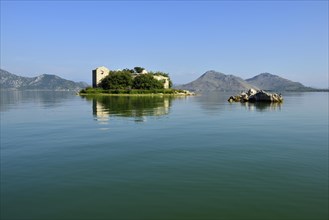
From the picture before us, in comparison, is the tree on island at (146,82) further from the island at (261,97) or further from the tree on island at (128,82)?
the island at (261,97)

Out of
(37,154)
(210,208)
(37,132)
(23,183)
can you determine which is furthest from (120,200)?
(37,132)

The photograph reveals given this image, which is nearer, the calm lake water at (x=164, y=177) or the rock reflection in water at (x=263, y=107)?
the calm lake water at (x=164, y=177)

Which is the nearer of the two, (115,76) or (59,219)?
(59,219)

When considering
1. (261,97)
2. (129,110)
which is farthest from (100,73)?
(129,110)

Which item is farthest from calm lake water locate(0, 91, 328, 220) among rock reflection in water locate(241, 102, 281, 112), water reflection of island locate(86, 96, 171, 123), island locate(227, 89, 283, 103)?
island locate(227, 89, 283, 103)

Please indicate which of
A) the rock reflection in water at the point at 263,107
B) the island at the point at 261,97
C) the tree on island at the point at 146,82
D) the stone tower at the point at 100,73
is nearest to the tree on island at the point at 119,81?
the tree on island at the point at 146,82

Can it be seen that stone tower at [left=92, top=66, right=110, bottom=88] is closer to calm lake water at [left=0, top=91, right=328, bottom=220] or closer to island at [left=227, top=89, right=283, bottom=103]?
island at [left=227, top=89, right=283, bottom=103]

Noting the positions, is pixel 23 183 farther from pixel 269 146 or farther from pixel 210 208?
pixel 269 146

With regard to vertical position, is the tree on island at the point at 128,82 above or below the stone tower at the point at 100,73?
below

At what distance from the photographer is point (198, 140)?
2384 centimetres

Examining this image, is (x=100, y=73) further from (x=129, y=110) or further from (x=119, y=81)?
(x=129, y=110)

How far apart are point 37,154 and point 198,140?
475 inches

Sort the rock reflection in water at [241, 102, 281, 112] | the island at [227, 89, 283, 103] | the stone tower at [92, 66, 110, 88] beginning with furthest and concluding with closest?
1. the stone tower at [92, 66, 110, 88]
2. the island at [227, 89, 283, 103]
3. the rock reflection in water at [241, 102, 281, 112]

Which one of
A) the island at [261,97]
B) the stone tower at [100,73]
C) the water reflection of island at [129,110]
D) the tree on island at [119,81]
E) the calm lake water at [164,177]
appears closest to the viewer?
the calm lake water at [164,177]
